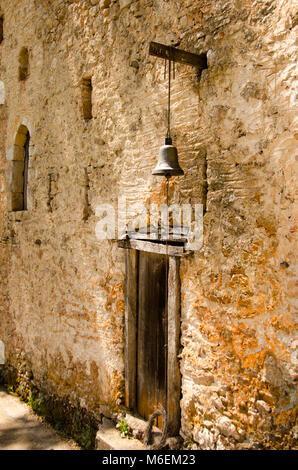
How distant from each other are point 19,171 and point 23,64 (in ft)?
5.43

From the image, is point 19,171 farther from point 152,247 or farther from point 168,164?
point 168,164

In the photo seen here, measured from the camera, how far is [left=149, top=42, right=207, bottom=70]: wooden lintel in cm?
310

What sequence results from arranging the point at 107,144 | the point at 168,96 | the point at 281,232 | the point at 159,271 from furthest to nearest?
the point at 107,144, the point at 159,271, the point at 168,96, the point at 281,232

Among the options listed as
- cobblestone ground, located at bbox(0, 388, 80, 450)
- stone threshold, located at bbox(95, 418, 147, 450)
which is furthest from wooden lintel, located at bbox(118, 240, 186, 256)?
cobblestone ground, located at bbox(0, 388, 80, 450)

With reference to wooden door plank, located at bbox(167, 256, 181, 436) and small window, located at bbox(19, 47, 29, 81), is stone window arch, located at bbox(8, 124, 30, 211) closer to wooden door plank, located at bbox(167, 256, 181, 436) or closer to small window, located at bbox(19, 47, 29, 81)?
small window, located at bbox(19, 47, 29, 81)

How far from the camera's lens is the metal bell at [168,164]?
310cm

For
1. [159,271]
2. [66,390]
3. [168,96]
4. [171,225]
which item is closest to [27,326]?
[66,390]

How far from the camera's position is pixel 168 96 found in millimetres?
3580

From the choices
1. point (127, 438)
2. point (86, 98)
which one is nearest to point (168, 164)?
point (86, 98)

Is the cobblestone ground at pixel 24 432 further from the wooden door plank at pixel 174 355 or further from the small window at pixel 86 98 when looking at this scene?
the small window at pixel 86 98

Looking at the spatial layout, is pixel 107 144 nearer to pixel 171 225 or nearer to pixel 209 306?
pixel 171 225

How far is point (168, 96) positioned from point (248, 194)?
1249mm

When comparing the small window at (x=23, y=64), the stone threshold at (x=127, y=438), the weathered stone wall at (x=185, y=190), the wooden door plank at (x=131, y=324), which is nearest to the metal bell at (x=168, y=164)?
the weathered stone wall at (x=185, y=190)

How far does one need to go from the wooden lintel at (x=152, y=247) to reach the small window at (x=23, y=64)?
144 inches
